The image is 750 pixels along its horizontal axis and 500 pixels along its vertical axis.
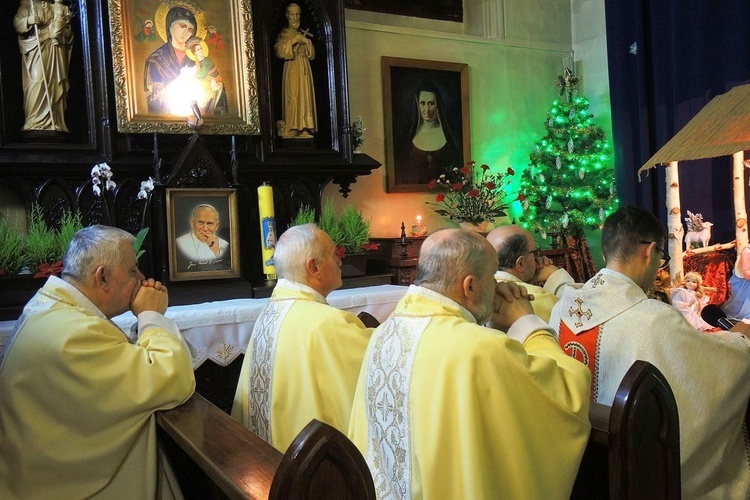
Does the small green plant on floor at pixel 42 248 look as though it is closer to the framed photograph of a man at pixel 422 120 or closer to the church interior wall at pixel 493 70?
the church interior wall at pixel 493 70

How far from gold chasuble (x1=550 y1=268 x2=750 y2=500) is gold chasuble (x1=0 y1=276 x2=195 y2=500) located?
166 centimetres

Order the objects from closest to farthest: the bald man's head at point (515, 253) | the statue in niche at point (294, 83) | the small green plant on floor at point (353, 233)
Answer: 1. the bald man's head at point (515, 253)
2. the small green plant on floor at point (353, 233)
3. the statue in niche at point (294, 83)

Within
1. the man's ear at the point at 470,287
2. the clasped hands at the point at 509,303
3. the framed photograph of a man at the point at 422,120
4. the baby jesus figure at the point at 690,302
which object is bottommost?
the baby jesus figure at the point at 690,302

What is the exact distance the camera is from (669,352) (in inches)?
98.1

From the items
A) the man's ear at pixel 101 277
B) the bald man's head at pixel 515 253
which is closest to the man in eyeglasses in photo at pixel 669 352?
the bald man's head at pixel 515 253

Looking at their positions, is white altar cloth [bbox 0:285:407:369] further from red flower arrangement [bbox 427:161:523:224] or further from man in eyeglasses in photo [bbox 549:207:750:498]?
red flower arrangement [bbox 427:161:523:224]

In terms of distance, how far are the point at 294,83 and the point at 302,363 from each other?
13.5ft

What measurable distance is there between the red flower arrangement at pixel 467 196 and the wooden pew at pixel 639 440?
5.20 meters

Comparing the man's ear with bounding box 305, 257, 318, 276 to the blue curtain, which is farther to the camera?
the blue curtain

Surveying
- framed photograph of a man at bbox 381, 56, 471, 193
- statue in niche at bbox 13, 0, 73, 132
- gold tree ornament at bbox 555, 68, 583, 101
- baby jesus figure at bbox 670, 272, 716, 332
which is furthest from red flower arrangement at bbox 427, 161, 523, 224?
statue in niche at bbox 13, 0, 73, 132

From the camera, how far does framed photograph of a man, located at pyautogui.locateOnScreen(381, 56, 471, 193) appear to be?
7.77 metres

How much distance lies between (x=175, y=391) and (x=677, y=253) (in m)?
5.08

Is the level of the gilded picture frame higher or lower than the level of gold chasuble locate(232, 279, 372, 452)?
higher

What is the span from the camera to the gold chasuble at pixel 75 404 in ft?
7.11
